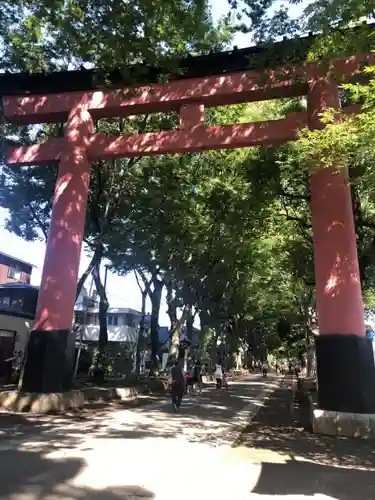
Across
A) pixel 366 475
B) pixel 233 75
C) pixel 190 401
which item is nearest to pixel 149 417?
pixel 190 401

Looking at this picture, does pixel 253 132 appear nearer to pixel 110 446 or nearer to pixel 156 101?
pixel 156 101

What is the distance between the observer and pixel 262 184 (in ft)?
44.8

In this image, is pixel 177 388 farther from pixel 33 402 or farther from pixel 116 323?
pixel 116 323

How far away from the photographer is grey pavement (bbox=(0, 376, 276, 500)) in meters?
5.22

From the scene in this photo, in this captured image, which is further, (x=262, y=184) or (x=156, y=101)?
(x=262, y=184)

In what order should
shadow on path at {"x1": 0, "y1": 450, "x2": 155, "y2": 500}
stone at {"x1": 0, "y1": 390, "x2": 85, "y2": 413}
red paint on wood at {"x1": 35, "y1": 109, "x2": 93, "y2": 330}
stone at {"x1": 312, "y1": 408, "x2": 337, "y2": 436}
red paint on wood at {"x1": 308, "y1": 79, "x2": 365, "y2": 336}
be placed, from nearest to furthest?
shadow on path at {"x1": 0, "y1": 450, "x2": 155, "y2": 500}, stone at {"x1": 312, "y1": 408, "x2": 337, "y2": 436}, red paint on wood at {"x1": 308, "y1": 79, "x2": 365, "y2": 336}, stone at {"x1": 0, "y1": 390, "x2": 85, "y2": 413}, red paint on wood at {"x1": 35, "y1": 109, "x2": 93, "y2": 330}

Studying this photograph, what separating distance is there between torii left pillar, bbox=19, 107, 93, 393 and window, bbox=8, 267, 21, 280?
1098 inches

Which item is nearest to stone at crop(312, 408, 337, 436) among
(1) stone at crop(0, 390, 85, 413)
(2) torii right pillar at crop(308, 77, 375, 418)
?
(2) torii right pillar at crop(308, 77, 375, 418)

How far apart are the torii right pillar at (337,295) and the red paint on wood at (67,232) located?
6.37 metres

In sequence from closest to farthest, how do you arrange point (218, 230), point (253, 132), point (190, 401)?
point (253, 132) → point (190, 401) → point (218, 230)

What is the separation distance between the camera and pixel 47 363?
37.8 feet

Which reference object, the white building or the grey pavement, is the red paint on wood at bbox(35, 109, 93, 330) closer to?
the grey pavement

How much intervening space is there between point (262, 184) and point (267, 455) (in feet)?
26.8

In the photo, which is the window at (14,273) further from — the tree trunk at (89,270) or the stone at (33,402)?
the stone at (33,402)
